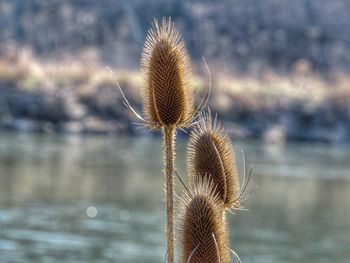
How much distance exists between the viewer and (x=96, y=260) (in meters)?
20.7

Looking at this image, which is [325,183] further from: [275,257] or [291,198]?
[275,257]

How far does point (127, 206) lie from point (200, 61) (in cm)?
4297

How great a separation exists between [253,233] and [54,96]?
3027 cm

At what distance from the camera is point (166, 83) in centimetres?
394

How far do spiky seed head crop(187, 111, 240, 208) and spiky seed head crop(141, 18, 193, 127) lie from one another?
16cm

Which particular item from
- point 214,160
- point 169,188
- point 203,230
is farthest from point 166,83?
point 203,230

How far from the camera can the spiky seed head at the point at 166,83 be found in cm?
390

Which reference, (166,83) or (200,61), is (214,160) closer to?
→ (166,83)

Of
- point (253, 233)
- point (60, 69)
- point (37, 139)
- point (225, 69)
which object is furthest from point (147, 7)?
point (253, 233)

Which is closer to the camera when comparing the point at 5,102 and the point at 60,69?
the point at 5,102

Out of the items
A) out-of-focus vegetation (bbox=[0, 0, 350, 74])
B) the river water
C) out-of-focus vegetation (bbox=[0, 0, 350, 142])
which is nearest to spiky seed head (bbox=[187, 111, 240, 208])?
the river water

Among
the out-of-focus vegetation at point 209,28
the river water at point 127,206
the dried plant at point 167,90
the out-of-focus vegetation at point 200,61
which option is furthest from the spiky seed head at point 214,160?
the out-of-focus vegetation at point 209,28

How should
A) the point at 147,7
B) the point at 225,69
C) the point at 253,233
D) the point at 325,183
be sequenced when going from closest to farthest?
the point at 253,233 → the point at 325,183 → the point at 225,69 → the point at 147,7

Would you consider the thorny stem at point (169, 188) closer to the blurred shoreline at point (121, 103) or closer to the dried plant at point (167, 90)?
the dried plant at point (167, 90)
